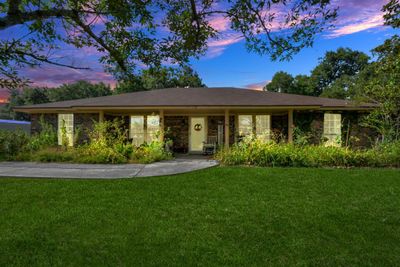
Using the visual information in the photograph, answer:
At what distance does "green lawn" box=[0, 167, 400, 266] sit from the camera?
12.7 feet

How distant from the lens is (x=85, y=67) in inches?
130

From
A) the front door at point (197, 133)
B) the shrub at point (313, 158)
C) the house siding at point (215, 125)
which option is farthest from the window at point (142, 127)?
the shrub at point (313, 158)

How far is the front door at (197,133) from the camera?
636 inches

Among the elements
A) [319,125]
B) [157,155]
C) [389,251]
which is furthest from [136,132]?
[389,251]

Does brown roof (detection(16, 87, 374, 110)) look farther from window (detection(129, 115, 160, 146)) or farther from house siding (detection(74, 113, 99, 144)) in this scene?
window (detection(129, 115, 160, 146))

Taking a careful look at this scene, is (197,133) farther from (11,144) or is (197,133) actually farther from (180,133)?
(11,144)

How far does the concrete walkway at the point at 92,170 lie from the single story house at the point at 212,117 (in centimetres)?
413

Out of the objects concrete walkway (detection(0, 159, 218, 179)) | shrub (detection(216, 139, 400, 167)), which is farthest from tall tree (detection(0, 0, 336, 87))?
shrub (detection(216, 139, 400, 167))

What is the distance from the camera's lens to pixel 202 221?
5.15 m

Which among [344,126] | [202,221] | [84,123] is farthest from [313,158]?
[84,123]

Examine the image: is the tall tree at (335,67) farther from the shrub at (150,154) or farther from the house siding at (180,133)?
the shrub at (150,154)

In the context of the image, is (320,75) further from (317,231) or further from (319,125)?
(317,231)

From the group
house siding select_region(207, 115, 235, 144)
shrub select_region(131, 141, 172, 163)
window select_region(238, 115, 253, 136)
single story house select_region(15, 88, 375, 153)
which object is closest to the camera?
shrub select_region(131, 141, 172, 163)

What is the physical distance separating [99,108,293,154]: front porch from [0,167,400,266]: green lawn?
7.56m
